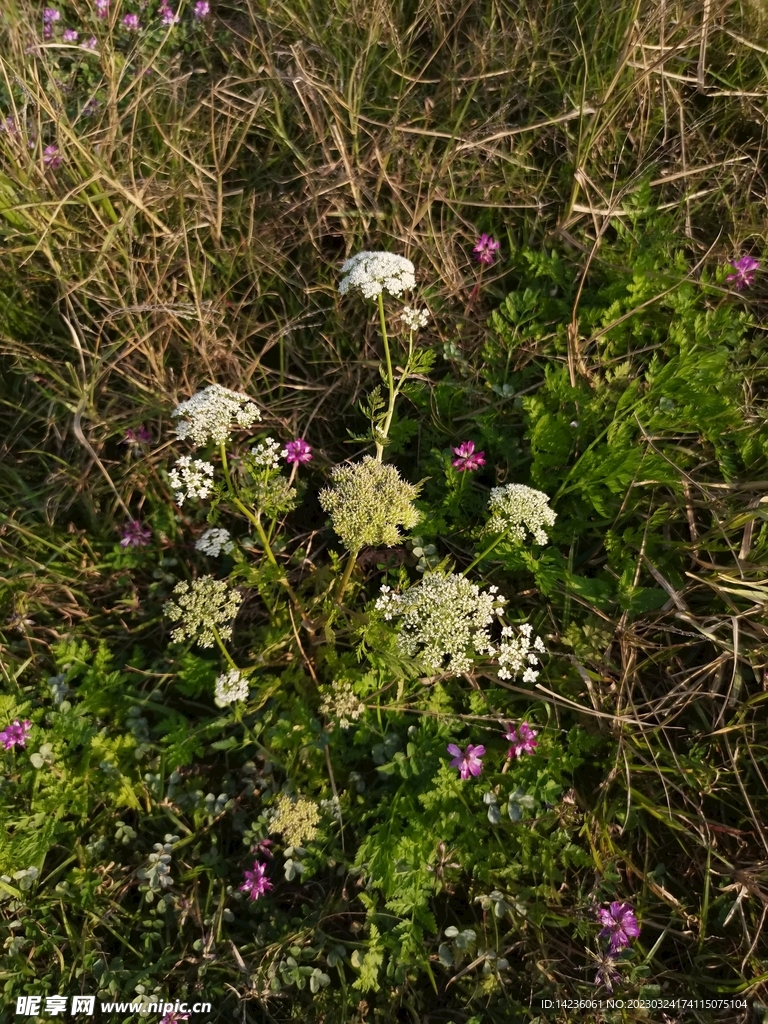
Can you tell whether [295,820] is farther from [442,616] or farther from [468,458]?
[468,458]

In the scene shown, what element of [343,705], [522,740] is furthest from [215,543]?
[522,740]

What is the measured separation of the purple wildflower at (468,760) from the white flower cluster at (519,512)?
2.82 ft

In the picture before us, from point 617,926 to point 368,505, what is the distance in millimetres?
1865

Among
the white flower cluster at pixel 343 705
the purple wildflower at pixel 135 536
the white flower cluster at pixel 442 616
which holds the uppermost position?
the white flower cluster at pixel 442 616

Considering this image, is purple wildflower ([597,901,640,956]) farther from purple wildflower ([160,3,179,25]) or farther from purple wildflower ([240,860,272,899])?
purple wildflower ([160,3,179,25])

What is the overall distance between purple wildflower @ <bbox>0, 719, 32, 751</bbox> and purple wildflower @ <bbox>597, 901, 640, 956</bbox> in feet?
8.18

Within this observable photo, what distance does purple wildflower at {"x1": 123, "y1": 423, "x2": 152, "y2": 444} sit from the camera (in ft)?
10.3

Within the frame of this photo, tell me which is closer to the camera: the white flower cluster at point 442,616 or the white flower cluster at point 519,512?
the white flower cluster at point 442,616

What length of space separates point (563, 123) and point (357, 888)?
4157 mm

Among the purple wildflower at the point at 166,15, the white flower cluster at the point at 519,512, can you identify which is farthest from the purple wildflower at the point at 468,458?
the purple wildflower at the point at 166,15

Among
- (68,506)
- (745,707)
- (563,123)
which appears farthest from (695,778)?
(563,123)

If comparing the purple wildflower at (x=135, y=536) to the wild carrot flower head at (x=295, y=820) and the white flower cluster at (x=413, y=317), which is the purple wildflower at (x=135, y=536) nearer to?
the wild carrot flower head at (x=295, y=820)

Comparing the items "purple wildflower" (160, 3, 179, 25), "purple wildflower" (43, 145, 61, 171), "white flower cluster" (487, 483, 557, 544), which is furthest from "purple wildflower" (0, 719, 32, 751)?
"purple wildflower" (160, 3, 179, 25)

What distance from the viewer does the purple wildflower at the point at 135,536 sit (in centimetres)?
311
